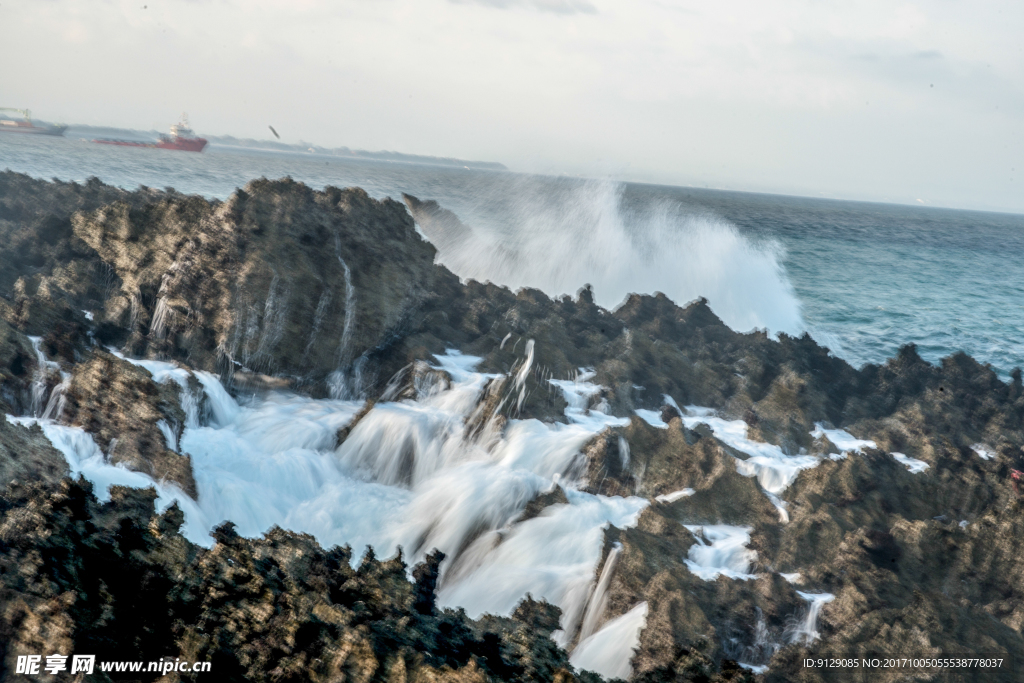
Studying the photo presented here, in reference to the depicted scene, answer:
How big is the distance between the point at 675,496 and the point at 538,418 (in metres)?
2.77

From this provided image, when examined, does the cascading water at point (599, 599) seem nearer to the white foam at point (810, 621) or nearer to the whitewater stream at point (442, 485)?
the whitewater stream at point (442, 485)

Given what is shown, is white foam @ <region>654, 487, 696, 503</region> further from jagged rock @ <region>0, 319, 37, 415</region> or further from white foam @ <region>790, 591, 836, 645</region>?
jagged rock @ <region>0, 319, 37, 415</region>

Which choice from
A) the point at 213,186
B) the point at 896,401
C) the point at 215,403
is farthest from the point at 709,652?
the point at 213,186

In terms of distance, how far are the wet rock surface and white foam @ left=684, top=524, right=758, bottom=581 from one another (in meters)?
0.09

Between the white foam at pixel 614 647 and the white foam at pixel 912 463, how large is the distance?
668 cm

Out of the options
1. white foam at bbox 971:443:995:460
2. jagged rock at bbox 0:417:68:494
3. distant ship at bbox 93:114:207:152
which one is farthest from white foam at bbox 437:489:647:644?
distant ship at bbox 93:114:207:152

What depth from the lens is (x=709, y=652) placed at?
6246 millimetres

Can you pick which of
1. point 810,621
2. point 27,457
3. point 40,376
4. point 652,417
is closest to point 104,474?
point 27,457

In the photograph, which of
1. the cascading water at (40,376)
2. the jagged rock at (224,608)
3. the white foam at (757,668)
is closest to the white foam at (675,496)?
the white foam at (757,668)

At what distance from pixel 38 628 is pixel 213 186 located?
2018 inches

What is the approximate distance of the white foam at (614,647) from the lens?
6.62 m

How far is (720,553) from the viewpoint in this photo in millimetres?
8203

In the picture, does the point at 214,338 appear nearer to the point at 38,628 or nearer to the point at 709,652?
the point at 38,628

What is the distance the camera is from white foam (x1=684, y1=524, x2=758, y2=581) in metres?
7.76
